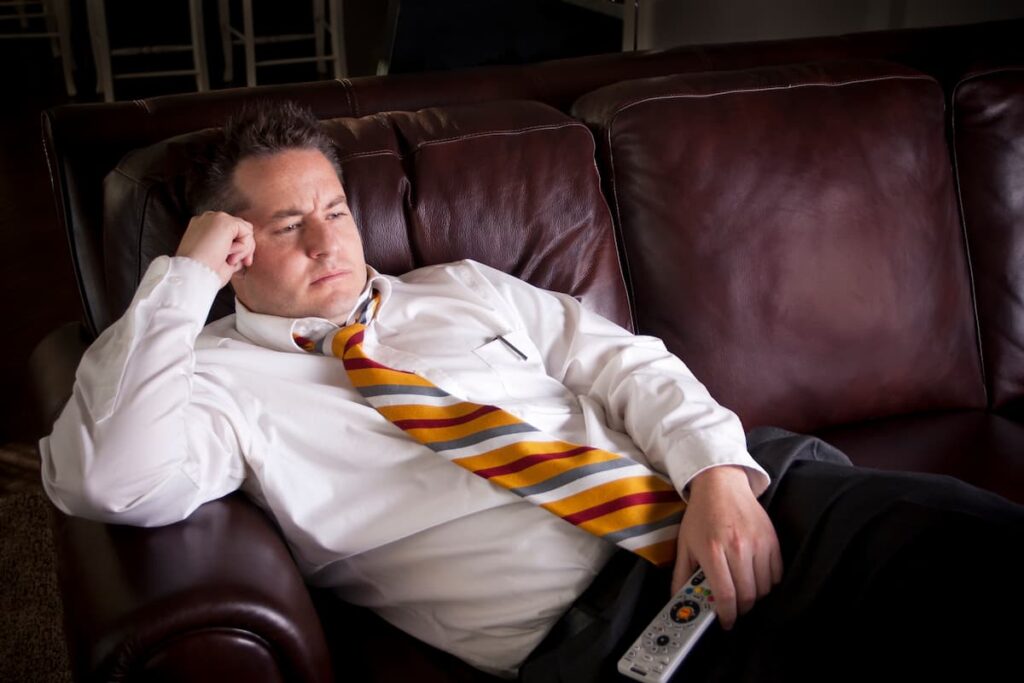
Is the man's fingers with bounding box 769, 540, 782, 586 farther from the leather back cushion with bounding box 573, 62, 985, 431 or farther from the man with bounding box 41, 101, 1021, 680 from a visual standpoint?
the leather back cushion with bounding box 573, 62, 985, 431

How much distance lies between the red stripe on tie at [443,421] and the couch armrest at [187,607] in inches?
9.1

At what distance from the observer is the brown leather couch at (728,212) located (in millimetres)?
1674

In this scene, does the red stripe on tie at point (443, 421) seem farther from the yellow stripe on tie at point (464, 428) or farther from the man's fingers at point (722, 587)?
the man's fingers at point (722, 587)

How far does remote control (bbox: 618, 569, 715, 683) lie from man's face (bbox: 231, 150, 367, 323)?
0.59 m

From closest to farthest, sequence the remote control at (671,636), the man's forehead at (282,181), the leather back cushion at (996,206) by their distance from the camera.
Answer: the remote control at (671,636)
the man's forehead at (282,181)
the leather back cushion at (996,206)

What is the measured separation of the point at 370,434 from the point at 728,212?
775 millimetres

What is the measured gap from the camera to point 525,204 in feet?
5.69

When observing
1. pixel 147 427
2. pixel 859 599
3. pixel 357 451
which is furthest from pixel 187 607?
pixel 859 599

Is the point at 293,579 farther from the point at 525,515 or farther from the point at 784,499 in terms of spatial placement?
the point at 784,499

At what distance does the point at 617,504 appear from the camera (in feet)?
4.28

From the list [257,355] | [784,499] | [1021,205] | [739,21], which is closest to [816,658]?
[784,499]

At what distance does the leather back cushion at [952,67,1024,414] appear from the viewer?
193 centimetres

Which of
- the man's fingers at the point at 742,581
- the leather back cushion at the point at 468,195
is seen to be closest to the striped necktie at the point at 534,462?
the man's fingers at the point at 742,581

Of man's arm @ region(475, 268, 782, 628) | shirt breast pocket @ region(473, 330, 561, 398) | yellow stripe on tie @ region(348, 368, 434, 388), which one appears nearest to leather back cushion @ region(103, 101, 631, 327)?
man's arm @ region(475, 268, 782, 628)
